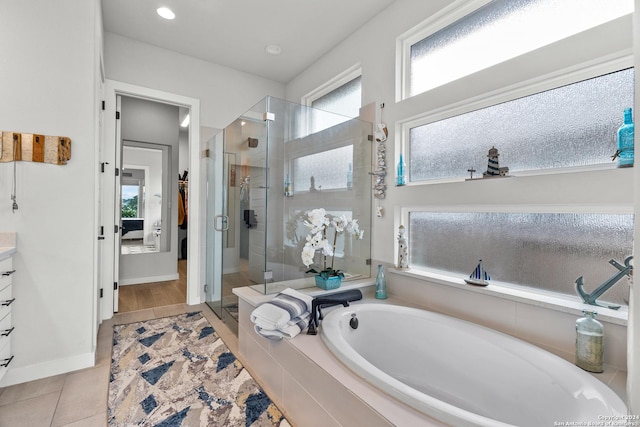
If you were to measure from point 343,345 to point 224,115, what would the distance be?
3078mm

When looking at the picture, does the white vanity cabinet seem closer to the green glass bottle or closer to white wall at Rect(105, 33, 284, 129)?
white wall at Rect(105, 33, 284, 129)

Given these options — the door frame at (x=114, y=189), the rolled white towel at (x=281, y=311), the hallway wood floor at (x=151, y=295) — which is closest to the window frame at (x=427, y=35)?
the rolled white towel at (x=281, y=311)

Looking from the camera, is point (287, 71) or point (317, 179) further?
point (287, 71)

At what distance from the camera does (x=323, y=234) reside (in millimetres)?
2412

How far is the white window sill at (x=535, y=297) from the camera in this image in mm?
1381

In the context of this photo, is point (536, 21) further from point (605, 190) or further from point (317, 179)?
point (317, 179)

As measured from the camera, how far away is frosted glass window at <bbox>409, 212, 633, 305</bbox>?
1.48 m

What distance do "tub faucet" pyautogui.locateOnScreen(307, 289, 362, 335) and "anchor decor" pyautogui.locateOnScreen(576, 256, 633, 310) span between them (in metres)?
1.24

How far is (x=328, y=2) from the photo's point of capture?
2498mm

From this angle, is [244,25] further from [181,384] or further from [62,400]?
[62,400]

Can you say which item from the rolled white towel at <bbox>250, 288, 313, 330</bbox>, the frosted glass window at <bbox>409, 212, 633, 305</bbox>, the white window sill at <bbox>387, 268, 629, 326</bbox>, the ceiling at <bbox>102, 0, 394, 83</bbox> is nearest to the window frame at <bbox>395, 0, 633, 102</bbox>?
the ceiling at <bbox>102, 0, 394, 83</bbox>

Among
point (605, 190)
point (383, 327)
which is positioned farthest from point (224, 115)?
point (605, 190)

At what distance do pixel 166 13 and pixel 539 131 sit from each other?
3049 millimetres

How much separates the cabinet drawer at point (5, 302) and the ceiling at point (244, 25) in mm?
2336
